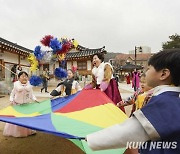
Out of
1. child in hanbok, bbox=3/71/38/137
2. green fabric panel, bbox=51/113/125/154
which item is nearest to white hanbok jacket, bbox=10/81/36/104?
child in hanbok, bbox=3/71/38/137

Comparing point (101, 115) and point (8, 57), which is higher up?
point (8, 57)

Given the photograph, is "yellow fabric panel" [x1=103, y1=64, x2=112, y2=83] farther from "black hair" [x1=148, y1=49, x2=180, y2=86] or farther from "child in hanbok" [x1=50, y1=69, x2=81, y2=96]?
"black hair" [x1=148, y1=49, x2=180, y2=86]

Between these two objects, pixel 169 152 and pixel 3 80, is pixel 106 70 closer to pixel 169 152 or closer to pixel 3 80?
pixel 169 152

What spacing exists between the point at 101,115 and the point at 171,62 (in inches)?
89.3

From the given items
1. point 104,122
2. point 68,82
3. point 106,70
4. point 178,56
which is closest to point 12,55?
point 68,82

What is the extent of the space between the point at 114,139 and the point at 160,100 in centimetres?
28

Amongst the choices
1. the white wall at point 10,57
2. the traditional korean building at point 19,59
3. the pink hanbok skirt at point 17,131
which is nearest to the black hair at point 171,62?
the pink hanbok skirt at point 17,131

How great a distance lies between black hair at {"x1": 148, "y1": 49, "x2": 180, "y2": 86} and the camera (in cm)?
123

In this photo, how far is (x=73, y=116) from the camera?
3.35m

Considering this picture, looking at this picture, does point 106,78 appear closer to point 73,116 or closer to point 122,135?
point 73,116

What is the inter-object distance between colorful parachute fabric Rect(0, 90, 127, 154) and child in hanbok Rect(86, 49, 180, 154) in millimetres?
1110

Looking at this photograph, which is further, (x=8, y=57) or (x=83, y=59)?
(x=83, y=59)

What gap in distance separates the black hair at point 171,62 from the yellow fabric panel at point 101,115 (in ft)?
6.28

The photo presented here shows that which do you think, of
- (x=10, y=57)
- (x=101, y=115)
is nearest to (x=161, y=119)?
(x=101, y=115)
